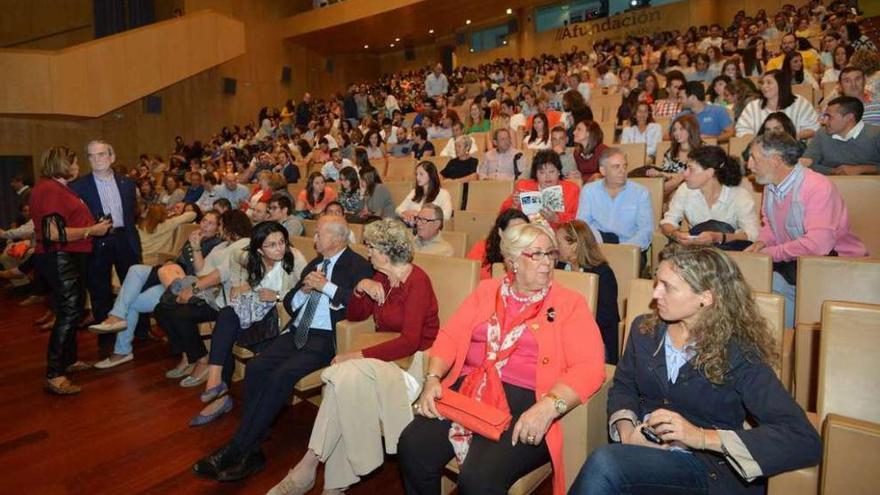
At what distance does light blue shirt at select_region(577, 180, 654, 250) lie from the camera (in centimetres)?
298

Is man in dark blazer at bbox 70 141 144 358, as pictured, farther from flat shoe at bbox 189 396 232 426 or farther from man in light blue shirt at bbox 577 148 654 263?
man in light blue shirt at bbox 577 148 654 263

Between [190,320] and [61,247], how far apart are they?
87cm

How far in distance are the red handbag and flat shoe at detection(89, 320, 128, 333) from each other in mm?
2761

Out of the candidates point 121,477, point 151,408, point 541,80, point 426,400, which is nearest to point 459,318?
point 426,400

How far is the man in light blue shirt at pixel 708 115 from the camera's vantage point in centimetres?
462

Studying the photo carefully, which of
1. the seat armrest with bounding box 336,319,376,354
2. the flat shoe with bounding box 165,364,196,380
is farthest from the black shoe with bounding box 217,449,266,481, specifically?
the flat shoe with bounding box 165,364,196,380

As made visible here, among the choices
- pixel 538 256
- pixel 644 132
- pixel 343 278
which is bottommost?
pixel 343 278

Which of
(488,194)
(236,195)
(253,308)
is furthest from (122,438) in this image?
(236,195)

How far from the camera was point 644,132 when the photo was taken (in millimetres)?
4707

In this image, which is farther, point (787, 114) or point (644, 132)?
point (644, 132)

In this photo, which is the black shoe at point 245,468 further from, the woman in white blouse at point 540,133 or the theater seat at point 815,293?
the woman in white blouse at point 540,133

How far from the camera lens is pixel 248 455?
2197 millimetres

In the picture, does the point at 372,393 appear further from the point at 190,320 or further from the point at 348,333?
the point at 190,320

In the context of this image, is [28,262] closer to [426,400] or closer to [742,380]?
[426,400]
